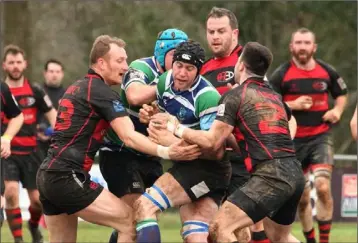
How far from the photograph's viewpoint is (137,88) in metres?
9.24

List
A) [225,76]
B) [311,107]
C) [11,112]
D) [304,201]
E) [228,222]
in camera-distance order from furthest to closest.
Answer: [311,107], [304,201], [11,112], [225,76], [228,222]

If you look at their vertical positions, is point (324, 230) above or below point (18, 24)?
below

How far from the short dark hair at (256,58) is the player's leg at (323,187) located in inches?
169

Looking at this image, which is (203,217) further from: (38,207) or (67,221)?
(38,207)

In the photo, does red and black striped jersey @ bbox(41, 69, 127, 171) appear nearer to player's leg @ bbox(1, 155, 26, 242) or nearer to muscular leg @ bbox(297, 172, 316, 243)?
muscular leg @ bbox(297, 172, 316, 243)

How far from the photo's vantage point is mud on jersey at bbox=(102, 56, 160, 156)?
9398 millimetres

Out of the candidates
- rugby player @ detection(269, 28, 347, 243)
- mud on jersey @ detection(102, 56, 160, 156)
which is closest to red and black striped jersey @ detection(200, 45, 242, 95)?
mud on jersey @ detection(102, 56, 160, 156)

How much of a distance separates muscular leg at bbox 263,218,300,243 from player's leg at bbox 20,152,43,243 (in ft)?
15.5

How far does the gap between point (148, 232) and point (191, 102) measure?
1262 mm

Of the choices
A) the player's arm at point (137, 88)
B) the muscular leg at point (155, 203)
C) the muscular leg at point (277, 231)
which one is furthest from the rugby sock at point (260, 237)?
the player's arm at point (137, 88)

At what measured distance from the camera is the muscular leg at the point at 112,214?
8.54 meters

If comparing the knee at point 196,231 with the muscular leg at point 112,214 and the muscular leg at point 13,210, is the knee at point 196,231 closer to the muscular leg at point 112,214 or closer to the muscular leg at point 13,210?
the muscular leg at point 112,214

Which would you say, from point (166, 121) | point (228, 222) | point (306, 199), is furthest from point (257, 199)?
point (306, 199)

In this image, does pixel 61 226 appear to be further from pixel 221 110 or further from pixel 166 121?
pixel 221 110
